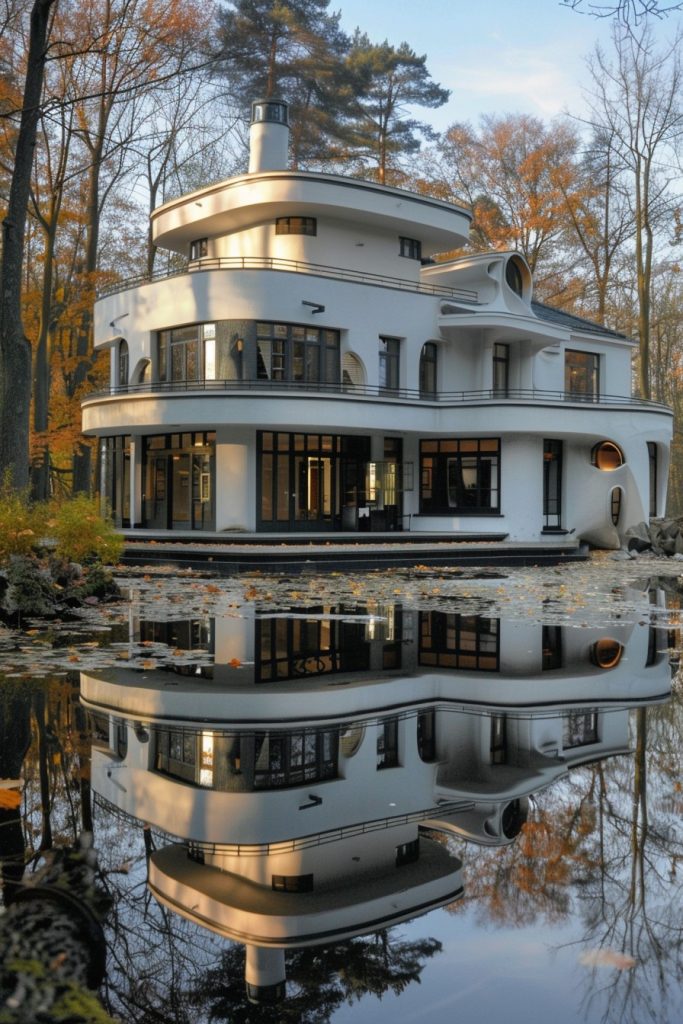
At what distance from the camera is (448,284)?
31.8 meters

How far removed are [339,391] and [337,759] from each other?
72.9ft

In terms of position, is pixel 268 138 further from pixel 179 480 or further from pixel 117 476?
pixel 117 476

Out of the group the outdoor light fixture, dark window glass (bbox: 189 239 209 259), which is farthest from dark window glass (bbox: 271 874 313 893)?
dark window glass (bbox: 189 239 209 259)

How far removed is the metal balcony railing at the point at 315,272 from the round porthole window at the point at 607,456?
642cm

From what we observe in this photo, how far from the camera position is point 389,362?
28.9 m

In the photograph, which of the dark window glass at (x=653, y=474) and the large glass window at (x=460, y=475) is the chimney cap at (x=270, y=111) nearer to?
the large glass window at (x=460, y=475)

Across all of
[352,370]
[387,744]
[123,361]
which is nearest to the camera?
[387,744]

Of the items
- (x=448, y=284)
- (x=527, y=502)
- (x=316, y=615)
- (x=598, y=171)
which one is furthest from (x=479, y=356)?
(x=316, y=615)

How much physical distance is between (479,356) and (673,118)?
14127 mm

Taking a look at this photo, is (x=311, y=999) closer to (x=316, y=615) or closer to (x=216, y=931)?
(x=216, y=931)

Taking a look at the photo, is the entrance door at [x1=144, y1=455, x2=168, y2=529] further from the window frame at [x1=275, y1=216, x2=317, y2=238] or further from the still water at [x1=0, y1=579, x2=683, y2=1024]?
the still water at [x1=0, y1=579, x2=683, y2=1024]

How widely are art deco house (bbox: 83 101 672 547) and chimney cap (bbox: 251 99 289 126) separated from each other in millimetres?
118

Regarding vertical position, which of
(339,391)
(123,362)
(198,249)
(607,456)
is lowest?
(607,456)

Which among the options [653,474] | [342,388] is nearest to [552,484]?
[653,474]
